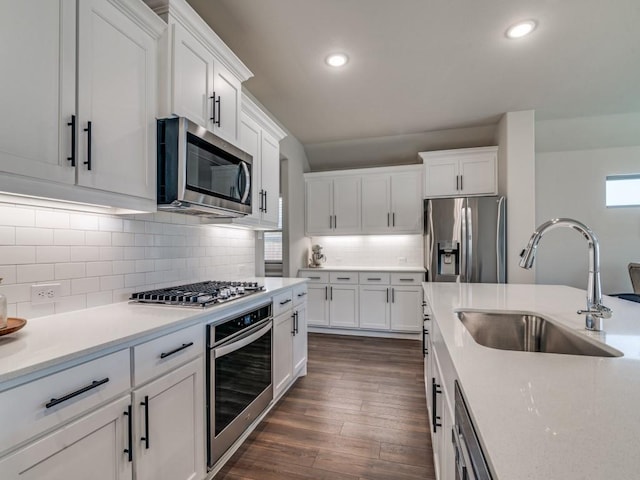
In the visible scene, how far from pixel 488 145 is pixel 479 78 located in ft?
5.31

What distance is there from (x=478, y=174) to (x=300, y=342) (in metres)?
3.23

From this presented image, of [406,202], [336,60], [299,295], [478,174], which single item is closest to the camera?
[336,60]

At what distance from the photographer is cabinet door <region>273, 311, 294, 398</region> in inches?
90.5

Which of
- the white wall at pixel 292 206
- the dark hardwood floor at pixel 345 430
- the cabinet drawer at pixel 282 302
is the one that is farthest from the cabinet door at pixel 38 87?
the white wall at pixel 292 206

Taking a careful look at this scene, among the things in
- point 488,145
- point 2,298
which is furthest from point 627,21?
point 2,298

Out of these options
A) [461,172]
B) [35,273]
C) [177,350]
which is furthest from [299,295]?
[461,172]

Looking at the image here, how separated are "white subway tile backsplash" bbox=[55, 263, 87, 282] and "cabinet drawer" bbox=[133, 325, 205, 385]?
62cm

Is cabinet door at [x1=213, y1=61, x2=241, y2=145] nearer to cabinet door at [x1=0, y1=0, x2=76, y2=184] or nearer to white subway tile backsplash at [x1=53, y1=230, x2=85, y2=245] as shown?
cabinet door at [x1=0, y1=0, x2=76, y2=184]

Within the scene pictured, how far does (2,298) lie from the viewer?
1031mm

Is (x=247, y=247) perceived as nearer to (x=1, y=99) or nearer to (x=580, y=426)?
(x=1, y=99)

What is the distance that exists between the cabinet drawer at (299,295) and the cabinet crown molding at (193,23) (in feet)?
5.94

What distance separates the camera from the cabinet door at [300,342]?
270 cm

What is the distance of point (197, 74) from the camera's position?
5.98 ft

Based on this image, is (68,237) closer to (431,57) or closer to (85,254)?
(85,254)
